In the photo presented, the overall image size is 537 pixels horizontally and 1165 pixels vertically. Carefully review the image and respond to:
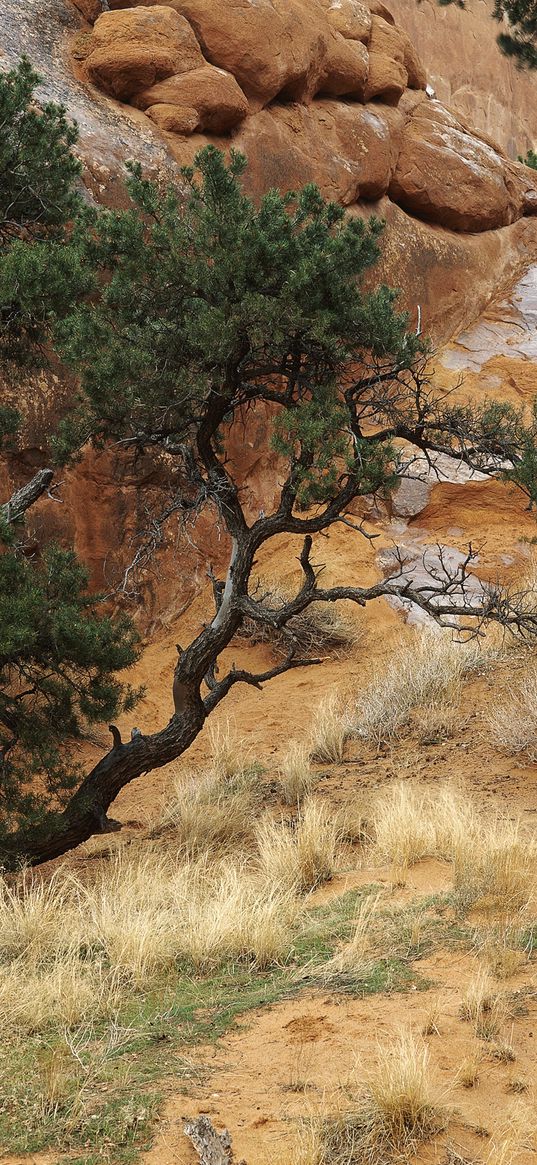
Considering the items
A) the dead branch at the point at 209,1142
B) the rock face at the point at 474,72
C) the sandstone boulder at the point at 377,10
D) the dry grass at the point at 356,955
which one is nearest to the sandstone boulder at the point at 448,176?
the sandstone boulder at the point at 377,10

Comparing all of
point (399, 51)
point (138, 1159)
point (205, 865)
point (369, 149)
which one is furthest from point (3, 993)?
point (399, 51)

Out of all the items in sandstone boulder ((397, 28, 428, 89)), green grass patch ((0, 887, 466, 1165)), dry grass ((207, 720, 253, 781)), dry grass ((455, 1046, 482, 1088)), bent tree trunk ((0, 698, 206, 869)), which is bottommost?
dry grass ((207, 720, 253, 781))

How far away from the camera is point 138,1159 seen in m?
3.73

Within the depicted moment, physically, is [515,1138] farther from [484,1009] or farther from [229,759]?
[229,759]

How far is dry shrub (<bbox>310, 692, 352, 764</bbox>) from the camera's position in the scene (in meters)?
11.0

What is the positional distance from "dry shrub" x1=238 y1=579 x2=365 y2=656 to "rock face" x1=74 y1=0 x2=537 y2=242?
21.6 feet

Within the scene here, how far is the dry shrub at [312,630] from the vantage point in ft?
45.0

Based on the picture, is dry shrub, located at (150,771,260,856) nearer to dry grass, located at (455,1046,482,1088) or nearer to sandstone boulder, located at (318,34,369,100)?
dry grass, located at (455,1046,482,1088)

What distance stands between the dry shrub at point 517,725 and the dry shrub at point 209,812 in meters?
2.37

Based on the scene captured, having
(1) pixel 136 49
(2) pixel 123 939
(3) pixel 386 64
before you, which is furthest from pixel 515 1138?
(3) pixel 386 64

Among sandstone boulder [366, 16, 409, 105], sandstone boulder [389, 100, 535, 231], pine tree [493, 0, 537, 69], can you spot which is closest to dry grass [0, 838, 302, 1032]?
pine tree [493, 0, 537, 69]

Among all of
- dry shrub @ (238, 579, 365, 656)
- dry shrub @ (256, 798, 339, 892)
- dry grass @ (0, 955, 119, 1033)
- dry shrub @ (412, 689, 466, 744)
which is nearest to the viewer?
dry grass @ (0, 955, 119, 1033)

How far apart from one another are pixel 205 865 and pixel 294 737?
411cm

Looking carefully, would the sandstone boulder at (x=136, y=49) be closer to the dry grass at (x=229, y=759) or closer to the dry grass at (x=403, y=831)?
the dry grass at (x=229, y=759)
